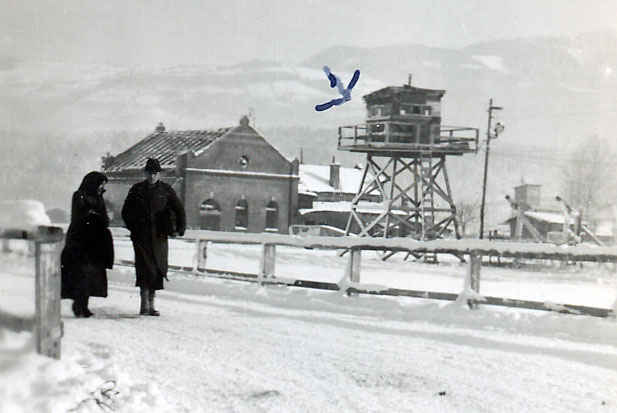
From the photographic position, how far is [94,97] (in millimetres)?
8258

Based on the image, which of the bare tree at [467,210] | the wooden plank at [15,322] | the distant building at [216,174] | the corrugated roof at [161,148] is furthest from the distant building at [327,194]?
the wooden plank at [15,322]

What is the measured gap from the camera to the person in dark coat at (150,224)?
793 centimetres

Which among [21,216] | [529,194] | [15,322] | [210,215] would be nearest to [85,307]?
[21,216]

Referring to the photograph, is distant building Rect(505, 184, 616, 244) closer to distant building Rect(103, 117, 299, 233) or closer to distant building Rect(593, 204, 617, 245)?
distant building Rect(593, 204, 617, 245)

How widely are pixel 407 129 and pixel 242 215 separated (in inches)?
440

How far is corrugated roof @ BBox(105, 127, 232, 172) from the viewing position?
9516 millimetres

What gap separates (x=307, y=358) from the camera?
232 inches

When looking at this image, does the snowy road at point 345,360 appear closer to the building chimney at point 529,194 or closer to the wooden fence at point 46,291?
the wooden fence at point 46,291

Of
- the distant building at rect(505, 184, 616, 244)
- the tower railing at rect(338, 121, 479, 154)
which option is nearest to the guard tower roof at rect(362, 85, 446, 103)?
the tower railing at rect(338, 121, 479, 154)

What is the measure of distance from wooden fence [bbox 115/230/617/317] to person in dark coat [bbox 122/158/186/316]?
2.79 meters

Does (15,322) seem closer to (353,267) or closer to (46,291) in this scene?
(46,291)

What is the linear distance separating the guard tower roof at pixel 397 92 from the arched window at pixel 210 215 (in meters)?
9.00

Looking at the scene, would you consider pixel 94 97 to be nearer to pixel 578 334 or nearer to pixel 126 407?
pixel 126 407

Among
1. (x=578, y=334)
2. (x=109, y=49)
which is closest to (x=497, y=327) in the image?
(x=578, y=334)
